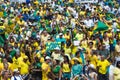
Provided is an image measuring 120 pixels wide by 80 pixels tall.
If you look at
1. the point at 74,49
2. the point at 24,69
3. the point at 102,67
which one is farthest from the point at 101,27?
the point at 24,69

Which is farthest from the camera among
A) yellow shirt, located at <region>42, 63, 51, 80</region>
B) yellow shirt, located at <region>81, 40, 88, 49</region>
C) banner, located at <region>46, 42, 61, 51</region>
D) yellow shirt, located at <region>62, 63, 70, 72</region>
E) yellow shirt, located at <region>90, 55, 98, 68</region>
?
banner, located at <region>46, 42, 61, 51</region>

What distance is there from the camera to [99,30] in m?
20.4

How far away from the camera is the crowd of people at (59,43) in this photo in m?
15.0

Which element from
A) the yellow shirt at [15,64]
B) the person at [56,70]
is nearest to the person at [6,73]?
the yellow shirt at [15,64]

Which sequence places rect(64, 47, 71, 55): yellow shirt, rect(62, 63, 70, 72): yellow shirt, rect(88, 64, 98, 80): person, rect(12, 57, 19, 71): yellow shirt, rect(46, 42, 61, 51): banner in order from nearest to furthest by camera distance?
rect(88, 64, 98, 80): person → rect(62, 63, 70, 72): yellow shirt → rect(12, 57, 19, 71): yellow shirt → rect(64, 47, 71, 55): yellow shirt → rect(46, 42, 61, 51): banner

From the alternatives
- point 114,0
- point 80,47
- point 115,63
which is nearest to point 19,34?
point 80,47

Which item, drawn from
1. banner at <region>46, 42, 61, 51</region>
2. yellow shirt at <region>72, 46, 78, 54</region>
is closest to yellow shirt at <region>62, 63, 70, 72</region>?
yellow shirt at <region>72, 46, 78, 54</region>

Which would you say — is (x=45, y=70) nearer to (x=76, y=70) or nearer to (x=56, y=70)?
(x=56, y=70)

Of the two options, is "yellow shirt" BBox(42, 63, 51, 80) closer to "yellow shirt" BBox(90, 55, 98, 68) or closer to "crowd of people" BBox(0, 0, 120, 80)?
"crowd of people" BBox(0, 0, 120, 80)

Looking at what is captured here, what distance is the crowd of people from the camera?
15.0 meters

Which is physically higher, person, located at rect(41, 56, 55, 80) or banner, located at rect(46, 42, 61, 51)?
person, located at rect(41, 56, 55, 80)

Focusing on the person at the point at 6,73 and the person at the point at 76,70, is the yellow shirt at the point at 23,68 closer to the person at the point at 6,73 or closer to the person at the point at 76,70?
the person at the point at 6,73

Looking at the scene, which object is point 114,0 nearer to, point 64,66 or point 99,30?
point 99,30

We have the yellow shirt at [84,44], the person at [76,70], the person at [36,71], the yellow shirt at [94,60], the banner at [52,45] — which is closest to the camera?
the person at [76,70]
